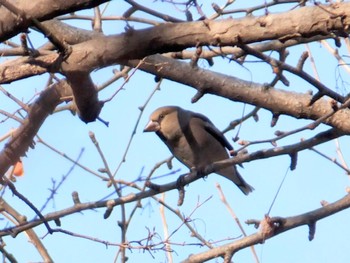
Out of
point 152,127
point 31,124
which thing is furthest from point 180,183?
point 152,127

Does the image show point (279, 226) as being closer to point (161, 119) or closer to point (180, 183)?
point (180, 183)

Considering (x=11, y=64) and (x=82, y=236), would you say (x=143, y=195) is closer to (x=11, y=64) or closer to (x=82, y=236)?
(x=82, y=236)

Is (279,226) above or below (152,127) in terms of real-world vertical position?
below

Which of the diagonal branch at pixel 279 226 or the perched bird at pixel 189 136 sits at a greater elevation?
the perched bird at pixel 189 136

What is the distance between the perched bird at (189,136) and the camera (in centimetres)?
537

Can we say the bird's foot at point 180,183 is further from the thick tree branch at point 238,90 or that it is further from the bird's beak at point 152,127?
the bird's beak at point 152,127

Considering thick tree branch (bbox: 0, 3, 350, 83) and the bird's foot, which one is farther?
the bird's foot

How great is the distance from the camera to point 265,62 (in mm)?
2906

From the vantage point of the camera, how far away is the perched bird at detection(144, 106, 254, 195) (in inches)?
211

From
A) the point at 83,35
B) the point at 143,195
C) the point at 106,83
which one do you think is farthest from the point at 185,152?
the point at 143,195

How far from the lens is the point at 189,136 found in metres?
5.52

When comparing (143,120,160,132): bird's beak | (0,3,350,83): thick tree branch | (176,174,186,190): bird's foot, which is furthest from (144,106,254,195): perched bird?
(0,3,350,83): thick tree branch

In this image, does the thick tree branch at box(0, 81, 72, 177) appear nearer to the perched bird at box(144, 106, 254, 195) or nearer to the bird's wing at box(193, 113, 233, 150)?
the perched bird at box(144, 106, 254, 195)

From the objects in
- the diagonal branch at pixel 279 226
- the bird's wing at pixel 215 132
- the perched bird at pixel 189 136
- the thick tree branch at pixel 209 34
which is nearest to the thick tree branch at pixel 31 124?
the thick tree branch at pixel 209 34
